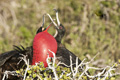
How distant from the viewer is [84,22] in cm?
462

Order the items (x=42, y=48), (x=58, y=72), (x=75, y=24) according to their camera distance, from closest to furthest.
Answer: (x=58, y=72)
(x=42, y=48)
(x=75, y=24)

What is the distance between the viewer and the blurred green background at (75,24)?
4234mm

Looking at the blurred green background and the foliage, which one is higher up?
the blurred green background

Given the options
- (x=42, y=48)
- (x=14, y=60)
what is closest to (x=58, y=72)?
(x=42, y=48)

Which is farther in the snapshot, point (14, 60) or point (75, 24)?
point (75, 24)

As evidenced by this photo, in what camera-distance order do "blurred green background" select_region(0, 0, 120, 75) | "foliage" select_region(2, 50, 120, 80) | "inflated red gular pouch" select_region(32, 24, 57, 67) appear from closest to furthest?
"foliage" select_region(2, 50, 120, 80)
"inflated red gular pouch" select_region(32, 24, 57, 67)
"blurred green background" select_region(0, 0, 120, 75)

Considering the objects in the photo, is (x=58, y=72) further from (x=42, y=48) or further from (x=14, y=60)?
(x=14, y=60)

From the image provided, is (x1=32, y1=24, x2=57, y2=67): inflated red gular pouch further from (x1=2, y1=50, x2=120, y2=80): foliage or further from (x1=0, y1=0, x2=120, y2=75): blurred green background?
(x1=0, y1=0, x2=120, y2=75): blurred green background

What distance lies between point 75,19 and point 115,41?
0.99m

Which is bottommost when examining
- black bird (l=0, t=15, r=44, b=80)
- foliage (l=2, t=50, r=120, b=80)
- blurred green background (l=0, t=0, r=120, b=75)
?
foliage (l=2, t=50, r=120, b=80)

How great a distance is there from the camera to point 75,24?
4789 mm

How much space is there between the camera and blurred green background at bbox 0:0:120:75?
4.23 meters

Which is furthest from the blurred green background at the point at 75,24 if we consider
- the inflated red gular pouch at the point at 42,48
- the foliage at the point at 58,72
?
the foliage at the point at 58,72

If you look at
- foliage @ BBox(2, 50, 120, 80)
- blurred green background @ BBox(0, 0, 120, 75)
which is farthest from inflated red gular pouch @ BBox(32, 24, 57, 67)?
blurred green background @ BBox(0, 0, 120, 75)
